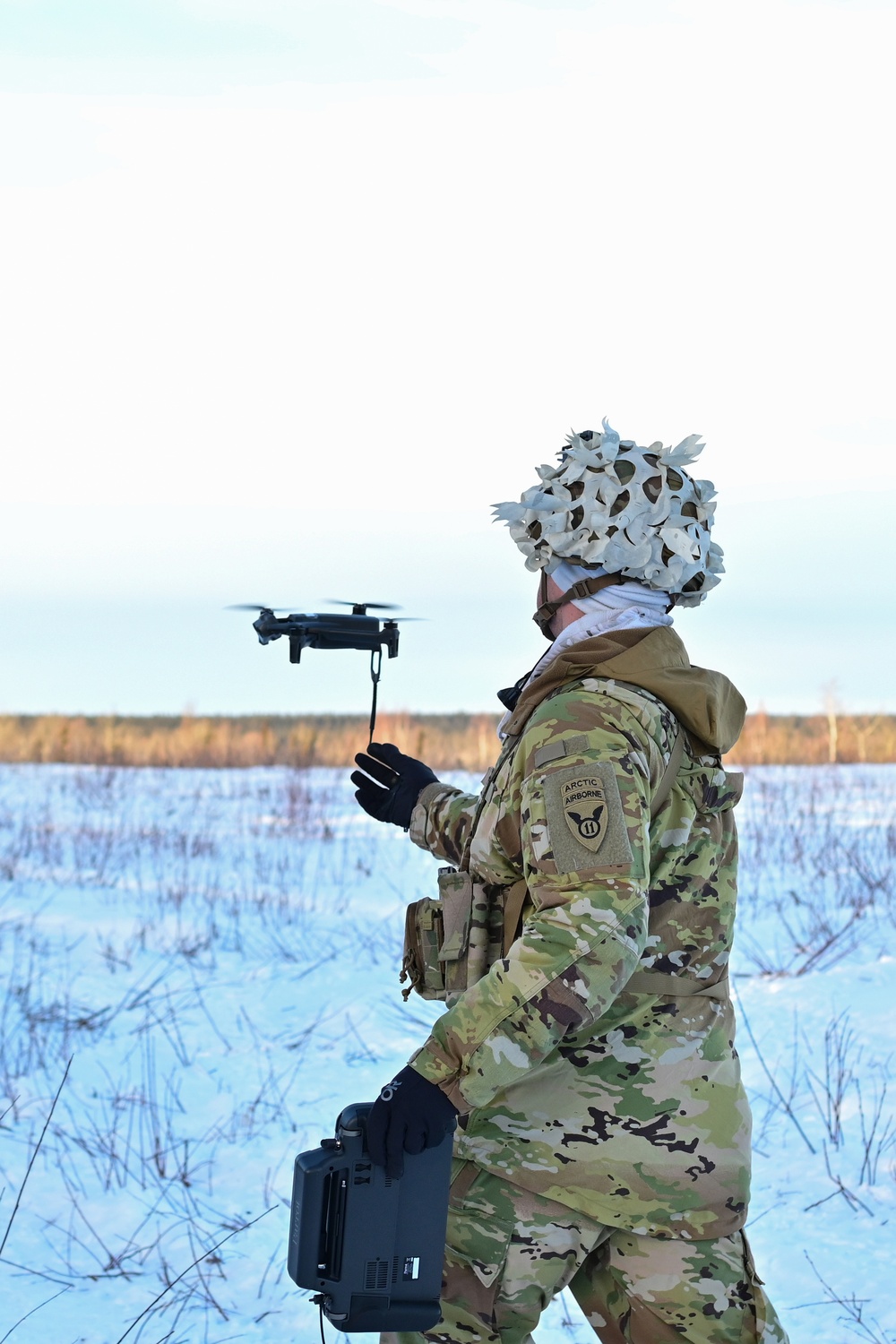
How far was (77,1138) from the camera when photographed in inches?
167

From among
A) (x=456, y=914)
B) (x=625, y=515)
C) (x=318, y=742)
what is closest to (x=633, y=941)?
(x=456, y=914)

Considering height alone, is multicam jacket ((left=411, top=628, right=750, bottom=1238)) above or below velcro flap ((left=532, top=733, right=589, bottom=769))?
below

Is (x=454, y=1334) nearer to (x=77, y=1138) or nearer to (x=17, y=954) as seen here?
(x=77, y=1138)

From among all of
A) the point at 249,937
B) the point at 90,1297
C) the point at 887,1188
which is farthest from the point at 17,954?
the point at 887,1188

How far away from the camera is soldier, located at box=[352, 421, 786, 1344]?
188 centimetres

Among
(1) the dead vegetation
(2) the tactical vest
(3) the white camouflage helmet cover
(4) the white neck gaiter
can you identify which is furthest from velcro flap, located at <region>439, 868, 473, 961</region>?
(1) the dead vegetation

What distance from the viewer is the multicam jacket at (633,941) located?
1.92 m

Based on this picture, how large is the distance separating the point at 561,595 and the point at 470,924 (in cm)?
63

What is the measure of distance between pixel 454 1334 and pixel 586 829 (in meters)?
0.96

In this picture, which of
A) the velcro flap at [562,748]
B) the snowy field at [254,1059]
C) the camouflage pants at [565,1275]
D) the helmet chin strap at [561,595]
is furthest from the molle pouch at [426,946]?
the snowy field at [254,1059]

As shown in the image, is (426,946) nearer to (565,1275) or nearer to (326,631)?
(565,1275)

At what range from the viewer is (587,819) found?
74.3 inches

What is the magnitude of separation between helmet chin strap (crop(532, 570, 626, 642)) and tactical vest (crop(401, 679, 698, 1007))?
228 millimetres

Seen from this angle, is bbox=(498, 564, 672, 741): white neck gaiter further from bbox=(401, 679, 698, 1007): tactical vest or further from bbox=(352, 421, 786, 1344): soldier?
bbox=(401, 679, 698, 1007): tactical vest
